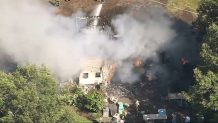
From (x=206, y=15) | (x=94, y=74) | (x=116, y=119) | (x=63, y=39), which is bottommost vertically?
(x=116, y=119)

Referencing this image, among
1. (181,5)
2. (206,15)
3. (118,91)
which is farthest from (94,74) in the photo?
(181,5)

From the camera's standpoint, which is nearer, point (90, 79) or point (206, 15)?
point (90, 79)

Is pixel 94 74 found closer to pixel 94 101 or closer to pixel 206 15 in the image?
pixel 94 101

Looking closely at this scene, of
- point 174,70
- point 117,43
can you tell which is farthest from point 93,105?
point 174,70

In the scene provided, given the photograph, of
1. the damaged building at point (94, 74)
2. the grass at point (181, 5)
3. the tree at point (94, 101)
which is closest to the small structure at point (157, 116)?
Result: the tree at point (94, 101)

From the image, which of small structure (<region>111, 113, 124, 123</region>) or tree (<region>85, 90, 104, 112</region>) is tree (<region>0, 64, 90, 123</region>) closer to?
tree (<region>85, 90, 104, 112</region>)

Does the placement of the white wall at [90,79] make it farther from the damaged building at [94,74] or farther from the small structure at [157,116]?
the small structure at [157,116]
